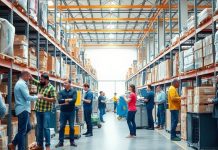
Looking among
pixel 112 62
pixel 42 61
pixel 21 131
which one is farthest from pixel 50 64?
pixel 112 62

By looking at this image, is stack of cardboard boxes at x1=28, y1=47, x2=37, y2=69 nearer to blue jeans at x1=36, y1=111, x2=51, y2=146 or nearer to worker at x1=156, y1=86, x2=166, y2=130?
blue jeans at x1=36, y1=111, x2=51, y2=146

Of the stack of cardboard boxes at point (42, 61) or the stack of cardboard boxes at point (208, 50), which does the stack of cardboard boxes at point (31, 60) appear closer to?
the stack of cardboard boxes at point (42, 61)

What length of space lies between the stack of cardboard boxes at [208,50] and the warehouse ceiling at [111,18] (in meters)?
10.3

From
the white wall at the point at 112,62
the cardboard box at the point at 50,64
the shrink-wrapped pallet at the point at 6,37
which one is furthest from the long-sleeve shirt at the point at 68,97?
the white wall at the point at 112,62

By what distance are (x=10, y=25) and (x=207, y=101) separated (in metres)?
5.21

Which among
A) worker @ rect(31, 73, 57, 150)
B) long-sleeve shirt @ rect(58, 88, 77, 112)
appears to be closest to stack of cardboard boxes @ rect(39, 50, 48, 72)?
long-sleeve shirt @ rect(58, 88, 77, 112)

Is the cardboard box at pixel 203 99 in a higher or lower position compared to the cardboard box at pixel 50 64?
lower

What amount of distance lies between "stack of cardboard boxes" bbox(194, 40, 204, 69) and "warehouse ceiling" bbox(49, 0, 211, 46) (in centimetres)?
964

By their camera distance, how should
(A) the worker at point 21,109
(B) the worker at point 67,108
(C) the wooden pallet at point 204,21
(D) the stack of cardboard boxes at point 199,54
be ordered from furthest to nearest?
(B) the worker at point 67,108 → (D) the stack of cardboard boxes at point 199,54 → (C) the wooden pallet at point 204,21 → (A) the worker at point 21,109

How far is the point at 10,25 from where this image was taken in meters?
6.68

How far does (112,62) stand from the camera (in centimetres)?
4128

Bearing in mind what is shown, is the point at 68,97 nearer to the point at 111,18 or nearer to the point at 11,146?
the point at 11,146

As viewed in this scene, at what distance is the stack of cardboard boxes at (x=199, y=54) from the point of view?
374 inches

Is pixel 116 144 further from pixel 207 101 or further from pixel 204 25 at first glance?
pixel 204 25
